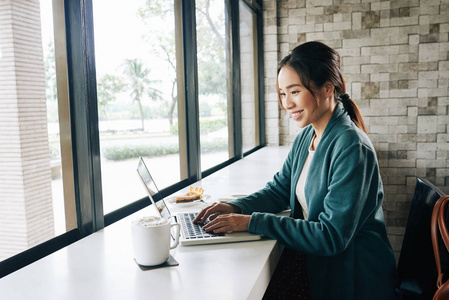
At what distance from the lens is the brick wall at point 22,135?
3.43 feet

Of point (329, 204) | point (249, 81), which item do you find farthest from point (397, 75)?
point (329, 204)

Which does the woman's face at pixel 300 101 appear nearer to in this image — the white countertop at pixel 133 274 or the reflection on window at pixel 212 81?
the white countertop at pixel 133 274

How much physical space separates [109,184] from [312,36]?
2.94 meters

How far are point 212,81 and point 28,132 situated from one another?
1.85m

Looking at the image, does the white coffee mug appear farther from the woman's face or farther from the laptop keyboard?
the woman's face

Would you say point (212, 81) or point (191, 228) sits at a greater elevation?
point (212, 81)

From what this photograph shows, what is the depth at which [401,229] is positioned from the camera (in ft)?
12.3

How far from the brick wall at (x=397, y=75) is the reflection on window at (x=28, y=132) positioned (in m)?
3.07

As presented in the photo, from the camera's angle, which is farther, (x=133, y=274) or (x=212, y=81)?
(x=212, y=81)

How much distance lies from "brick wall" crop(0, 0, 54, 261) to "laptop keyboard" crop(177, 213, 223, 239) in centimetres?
42

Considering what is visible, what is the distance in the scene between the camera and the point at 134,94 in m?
1.91

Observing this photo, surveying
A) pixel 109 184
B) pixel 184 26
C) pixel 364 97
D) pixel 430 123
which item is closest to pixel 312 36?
pixel 364 97

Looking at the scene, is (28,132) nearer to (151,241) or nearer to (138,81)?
(151,241)

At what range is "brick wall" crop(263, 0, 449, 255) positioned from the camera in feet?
11.7
